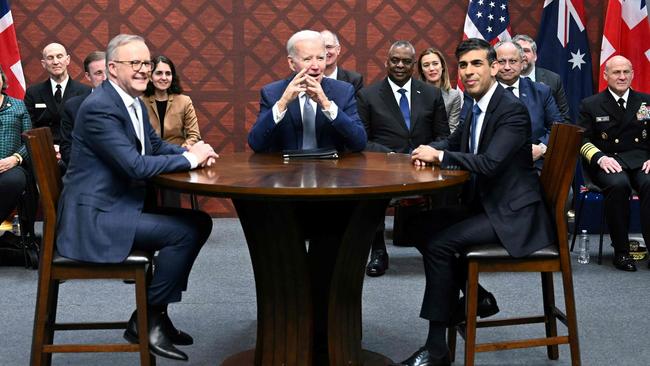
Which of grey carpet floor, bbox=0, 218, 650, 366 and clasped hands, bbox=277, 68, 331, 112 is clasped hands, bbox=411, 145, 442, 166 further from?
grey carpet floor, bbox=0, 218, 650, 366

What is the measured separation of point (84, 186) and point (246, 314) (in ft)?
4.73

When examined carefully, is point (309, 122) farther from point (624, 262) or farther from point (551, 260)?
point (624, 262)

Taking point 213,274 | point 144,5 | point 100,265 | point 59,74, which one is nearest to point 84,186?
point 100,265

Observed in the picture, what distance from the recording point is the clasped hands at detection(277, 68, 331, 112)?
386 centimetres

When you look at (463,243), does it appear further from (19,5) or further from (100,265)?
(19,5)

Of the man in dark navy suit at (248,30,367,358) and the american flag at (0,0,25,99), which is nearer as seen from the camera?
the man in dark navy suit at (248,30,367,358)

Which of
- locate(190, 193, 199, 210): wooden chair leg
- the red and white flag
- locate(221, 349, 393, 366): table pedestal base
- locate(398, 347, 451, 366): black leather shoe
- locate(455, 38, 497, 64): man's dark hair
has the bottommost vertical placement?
locate(221, 349, 393, 366): table pedestal base

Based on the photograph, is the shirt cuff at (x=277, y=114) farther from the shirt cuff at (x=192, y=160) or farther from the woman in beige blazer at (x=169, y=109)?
the woman in beige blazer at (x=169, y=109)

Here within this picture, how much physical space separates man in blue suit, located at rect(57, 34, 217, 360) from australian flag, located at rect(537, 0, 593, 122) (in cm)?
454

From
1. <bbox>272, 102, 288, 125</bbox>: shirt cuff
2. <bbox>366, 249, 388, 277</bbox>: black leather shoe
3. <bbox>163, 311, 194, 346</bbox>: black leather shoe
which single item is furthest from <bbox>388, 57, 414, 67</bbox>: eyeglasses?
<bbox>163, 311, 194, 346</bbox>: black leather shoe

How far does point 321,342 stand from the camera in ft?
12.3

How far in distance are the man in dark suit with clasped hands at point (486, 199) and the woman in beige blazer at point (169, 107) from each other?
297 centimetres

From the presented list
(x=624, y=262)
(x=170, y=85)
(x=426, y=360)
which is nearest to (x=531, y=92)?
(x=624, y=262)

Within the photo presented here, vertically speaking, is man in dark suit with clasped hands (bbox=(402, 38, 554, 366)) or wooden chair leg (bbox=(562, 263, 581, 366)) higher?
man in dark suit with clasped hands (bbox=(402, 38, 554, 366))
